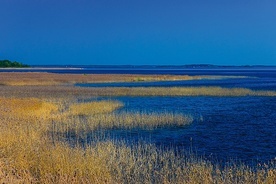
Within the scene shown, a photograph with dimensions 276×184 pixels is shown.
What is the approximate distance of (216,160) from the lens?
16000mm

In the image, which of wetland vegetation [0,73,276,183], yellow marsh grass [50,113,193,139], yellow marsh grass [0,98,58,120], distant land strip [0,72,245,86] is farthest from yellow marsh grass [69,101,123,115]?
distant land strip [0,72,245,86]

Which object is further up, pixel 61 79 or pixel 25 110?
pixel 61 79

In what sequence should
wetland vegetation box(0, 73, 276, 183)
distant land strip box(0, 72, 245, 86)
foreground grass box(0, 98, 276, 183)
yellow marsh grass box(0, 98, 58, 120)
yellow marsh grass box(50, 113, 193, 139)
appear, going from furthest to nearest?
distant land strip box(0, 72, 245, 86), yellow marsh grass box(0, 98, 58, 120), yellow marsh grass box(50, 113, 193, 139), wetland vegetation box(0, 73, 276, 183), foreground grass box(0, 98, 276, 183)

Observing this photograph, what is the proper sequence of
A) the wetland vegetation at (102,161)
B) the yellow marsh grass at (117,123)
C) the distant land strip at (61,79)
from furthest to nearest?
1. the distant land strip at (61,79)
2. the yellow marsh grass at (117,123)
3. the wetland vegetation at (102,161)

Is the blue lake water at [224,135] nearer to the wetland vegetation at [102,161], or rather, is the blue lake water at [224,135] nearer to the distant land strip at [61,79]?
the wetland vegetation at [102,161]

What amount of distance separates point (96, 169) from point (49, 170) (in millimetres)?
1487

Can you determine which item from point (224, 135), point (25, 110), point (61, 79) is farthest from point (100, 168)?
point (61, 79)

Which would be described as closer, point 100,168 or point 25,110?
point 100,168

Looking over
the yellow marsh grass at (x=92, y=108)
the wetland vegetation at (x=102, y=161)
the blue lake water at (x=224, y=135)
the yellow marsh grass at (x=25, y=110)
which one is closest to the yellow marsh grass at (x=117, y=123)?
the wetland vegetation at (x=102, y=161)

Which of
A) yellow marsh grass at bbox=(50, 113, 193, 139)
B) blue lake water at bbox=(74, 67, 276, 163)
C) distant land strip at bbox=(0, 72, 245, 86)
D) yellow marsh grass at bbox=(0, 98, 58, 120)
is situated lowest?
blue lake water at bbox=(74, 67, 276, 163)

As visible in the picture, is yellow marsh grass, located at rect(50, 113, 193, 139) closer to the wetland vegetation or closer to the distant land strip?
the wetland vegetation

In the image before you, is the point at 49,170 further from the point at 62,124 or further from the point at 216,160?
the point at 62,124

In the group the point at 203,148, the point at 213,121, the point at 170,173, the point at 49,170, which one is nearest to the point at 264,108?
the point at 213,121

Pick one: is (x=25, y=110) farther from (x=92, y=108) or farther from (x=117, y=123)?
(x=117, y=123)
